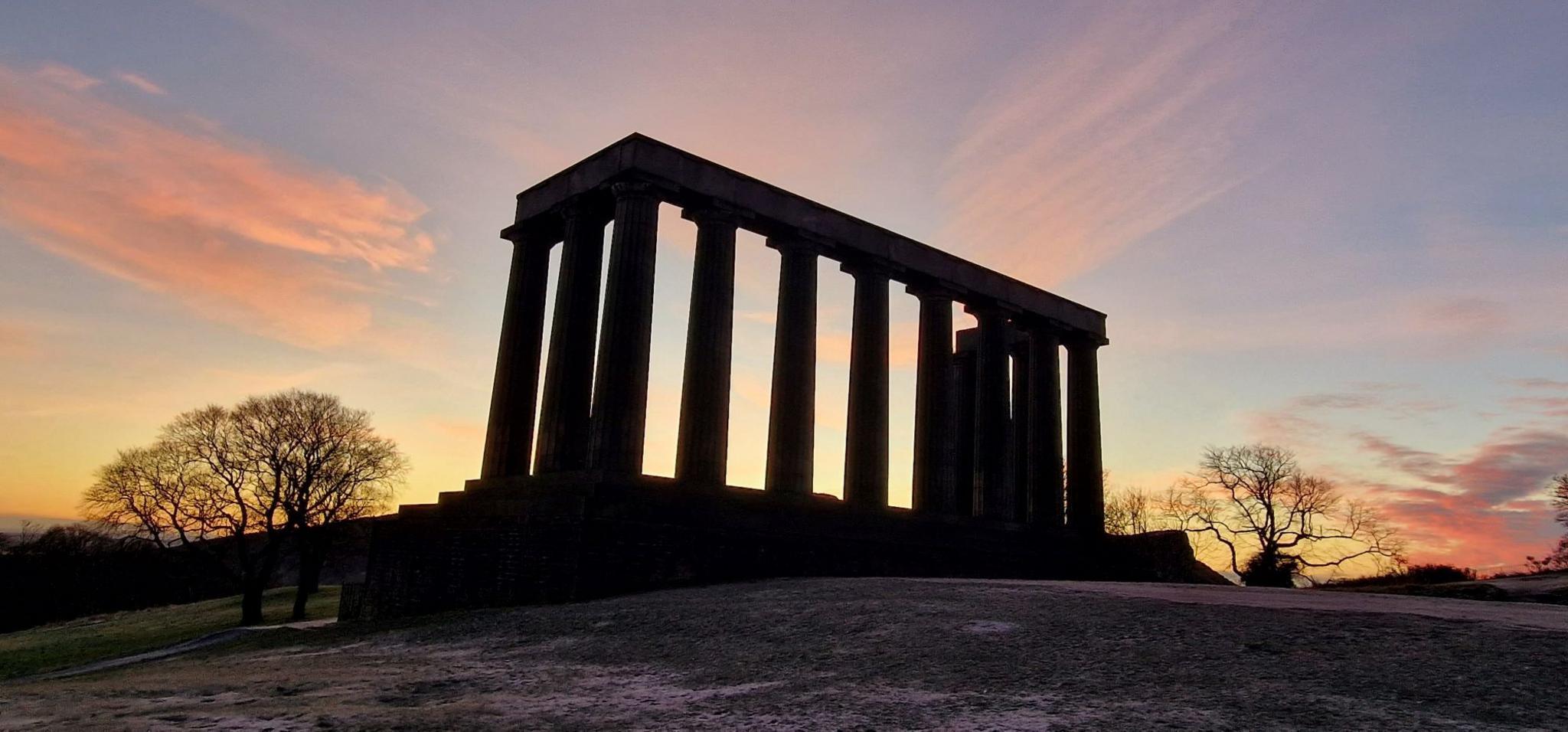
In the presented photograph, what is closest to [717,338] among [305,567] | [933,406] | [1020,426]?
[933,406]

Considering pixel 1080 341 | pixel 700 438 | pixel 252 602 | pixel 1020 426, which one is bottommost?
pixel 252 602

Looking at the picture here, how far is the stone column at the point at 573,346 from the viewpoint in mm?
23578

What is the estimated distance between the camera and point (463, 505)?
2236 centimetres

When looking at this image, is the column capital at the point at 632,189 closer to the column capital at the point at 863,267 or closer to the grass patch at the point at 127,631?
the column capital at the point at 863,267

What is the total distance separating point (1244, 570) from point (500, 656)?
43442 mm

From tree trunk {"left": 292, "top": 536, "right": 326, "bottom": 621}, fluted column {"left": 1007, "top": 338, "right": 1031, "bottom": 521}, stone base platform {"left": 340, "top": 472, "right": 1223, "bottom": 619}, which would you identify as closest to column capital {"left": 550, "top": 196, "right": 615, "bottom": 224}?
stone base platform {"left": 340, "top": 472, "right": 1223, "bottom": 619}

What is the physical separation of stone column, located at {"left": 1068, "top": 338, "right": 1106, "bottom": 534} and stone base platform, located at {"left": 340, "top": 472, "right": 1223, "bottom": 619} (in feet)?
34.7

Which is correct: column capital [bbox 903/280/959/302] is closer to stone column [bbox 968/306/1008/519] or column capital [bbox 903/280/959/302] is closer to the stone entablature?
the stone entablature

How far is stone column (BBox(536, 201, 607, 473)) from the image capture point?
928 inches

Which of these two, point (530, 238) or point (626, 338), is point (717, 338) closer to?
point (626, 338)

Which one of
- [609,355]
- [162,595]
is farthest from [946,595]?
[162,595]

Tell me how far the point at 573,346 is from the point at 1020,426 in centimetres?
1911

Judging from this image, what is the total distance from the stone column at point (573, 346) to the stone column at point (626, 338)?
194cm

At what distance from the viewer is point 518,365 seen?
26.2 m
